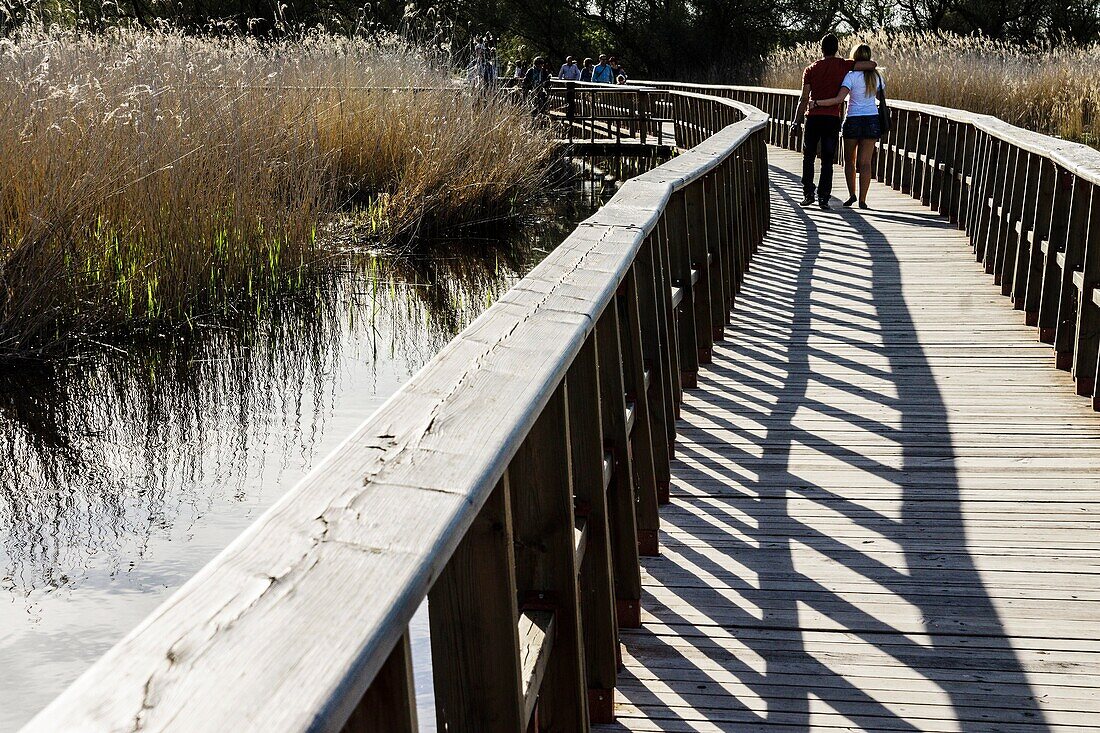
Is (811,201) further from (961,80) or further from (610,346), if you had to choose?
(610,346)

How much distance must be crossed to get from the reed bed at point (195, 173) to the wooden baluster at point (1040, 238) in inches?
201

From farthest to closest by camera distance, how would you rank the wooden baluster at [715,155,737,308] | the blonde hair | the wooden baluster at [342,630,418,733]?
the blonde hair < the wooden baluster at [715,155,737,308] < the wooden baluster at [342,630,418,733]

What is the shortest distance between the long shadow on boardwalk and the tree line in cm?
3188

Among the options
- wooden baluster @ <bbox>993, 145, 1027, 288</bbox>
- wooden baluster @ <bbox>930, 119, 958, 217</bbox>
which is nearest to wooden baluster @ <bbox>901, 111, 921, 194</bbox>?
wooden baluster @ <bbox>930, 119, 958, 217</bbox>

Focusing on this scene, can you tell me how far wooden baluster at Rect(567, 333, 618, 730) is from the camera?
9.30ft

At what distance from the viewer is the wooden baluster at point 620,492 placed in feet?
10.7

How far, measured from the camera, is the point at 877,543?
12.8 ft

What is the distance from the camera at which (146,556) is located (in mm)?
4828

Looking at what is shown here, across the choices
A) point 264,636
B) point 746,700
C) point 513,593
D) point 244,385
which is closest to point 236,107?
point 244,385

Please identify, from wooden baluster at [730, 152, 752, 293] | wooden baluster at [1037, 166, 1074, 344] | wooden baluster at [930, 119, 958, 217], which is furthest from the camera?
wooden baluster at [930, 119, 958, 217]

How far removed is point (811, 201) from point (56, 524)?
956 cm

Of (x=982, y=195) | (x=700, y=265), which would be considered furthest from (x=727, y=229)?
(x=982, y=195)

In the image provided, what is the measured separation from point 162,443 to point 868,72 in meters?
7.63

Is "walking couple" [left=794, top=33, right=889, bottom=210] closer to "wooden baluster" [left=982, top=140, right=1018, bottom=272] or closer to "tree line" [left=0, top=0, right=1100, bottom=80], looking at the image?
→ "wooden baluster" [left=982, top=140, right=1018, bottom=272]
